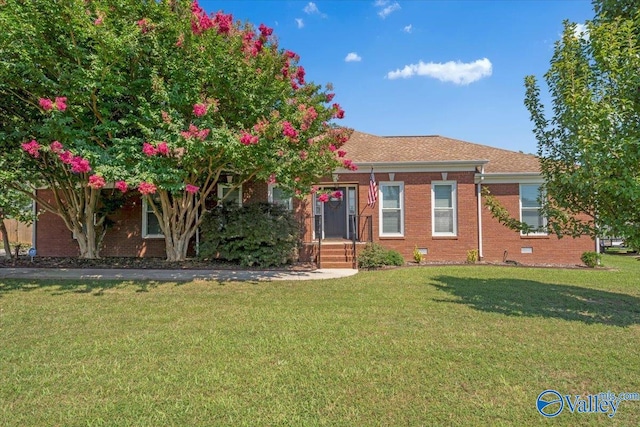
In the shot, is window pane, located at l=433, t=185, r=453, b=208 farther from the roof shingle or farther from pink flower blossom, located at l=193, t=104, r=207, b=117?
pink flower blossom, located at l=193, t=104, r=207, b=117

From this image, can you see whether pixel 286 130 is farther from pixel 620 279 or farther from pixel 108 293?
pixel 620 279

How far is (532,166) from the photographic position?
13.0 meters

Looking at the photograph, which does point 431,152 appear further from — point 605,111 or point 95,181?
point 95,181

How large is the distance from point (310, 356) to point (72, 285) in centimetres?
709

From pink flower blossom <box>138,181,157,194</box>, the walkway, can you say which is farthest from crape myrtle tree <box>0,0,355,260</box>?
the walkway

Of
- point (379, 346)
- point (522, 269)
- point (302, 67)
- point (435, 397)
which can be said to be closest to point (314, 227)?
point (302, 67)

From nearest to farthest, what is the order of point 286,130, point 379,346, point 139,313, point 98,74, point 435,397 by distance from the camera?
point 435,397 → point 379,346 → point 139,313 → point 98,74 → point 286,130

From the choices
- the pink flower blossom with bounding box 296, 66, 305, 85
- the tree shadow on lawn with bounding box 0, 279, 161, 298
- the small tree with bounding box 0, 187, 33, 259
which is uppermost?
the pink flower blossom with bounding box 296, 66, 305, 85

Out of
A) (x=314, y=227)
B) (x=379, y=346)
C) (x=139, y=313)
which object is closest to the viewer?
(x=379, y=346)

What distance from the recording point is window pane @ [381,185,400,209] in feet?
42.3

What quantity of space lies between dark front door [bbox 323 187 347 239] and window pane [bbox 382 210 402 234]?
147 centimetres

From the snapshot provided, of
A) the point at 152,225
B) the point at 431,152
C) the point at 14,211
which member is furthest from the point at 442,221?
the point at 14,211

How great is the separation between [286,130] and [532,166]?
1024cm

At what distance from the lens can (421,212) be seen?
12.7 meters
